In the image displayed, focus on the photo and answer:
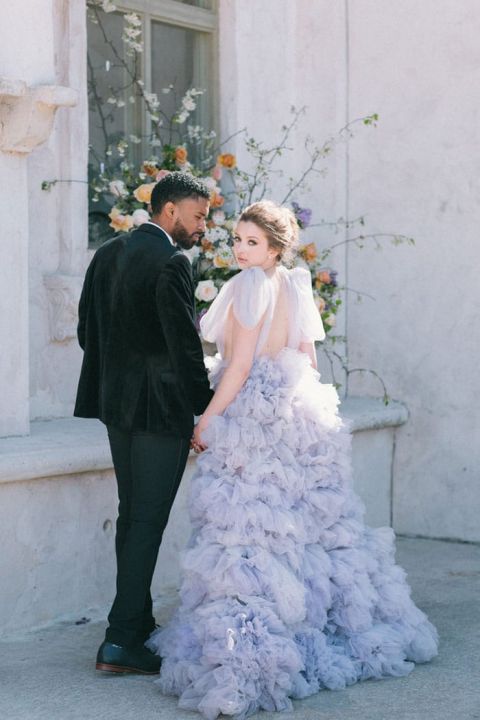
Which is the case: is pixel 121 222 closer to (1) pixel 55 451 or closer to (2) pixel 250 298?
(1) pixel 55 451

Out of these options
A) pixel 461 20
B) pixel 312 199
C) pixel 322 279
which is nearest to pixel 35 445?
pixel 322 279

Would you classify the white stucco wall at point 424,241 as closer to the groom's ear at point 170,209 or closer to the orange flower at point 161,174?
the orange flower at point 161,174

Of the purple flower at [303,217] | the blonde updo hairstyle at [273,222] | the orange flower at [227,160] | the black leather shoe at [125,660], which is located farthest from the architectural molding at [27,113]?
the black leather shoe at [125,660]

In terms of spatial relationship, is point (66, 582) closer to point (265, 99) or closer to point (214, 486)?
point (214, 486)

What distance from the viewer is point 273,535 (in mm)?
4168

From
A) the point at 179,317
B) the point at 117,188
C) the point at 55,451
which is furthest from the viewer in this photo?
the point at 117,188

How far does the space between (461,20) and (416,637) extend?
12.0ft

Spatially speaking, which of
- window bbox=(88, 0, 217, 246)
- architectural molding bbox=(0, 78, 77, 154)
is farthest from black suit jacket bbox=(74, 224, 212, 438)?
window bbox=(88, 0, 217, 246)

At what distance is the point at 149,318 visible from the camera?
4.16 meters

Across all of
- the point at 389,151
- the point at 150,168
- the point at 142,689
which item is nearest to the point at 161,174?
the point at 150,168

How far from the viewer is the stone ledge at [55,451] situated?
470 centimetres

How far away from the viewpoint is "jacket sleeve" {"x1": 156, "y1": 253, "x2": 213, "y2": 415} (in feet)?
13.4

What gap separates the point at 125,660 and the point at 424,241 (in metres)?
3.41

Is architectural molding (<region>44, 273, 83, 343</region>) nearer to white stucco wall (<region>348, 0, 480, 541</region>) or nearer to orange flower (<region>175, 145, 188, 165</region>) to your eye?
orange flower (<region>175, 145, 188, 165</region>)
